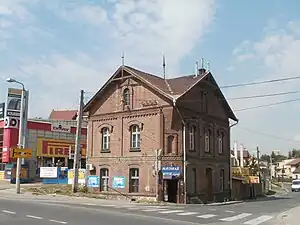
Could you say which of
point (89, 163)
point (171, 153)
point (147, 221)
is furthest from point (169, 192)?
point (147, 221)

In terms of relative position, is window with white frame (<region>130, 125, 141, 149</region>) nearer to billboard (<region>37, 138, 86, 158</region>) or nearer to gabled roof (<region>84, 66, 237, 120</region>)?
gabled roof (<region>84, 66, 237, 120</region>)

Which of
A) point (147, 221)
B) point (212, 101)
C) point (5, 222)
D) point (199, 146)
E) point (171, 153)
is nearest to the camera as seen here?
point (5, 222)

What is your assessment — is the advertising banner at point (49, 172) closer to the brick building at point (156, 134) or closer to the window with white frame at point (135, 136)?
the brick building at point (156, 134)

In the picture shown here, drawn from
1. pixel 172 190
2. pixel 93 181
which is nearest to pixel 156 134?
pixel 172 190

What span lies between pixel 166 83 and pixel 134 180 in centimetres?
903

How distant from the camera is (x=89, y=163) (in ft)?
131

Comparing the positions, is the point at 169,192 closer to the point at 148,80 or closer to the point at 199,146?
the point at 199,146

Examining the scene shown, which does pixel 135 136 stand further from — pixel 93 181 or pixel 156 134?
pixel 93 181

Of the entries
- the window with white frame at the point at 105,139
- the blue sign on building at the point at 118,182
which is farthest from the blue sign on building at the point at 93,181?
the window with white frame at the point at 105,139

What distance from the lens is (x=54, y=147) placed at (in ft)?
192

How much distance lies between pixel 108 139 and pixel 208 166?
9.07 m

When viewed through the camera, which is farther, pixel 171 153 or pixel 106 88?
pixel 106 88

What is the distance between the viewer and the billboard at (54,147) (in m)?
57.0

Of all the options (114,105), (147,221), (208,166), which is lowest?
(147,221)
